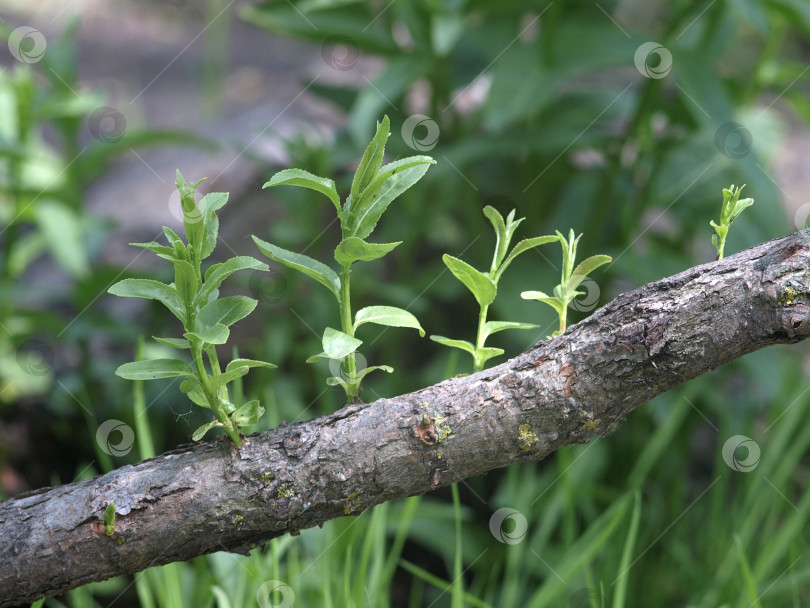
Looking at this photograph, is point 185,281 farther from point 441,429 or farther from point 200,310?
point 441,429

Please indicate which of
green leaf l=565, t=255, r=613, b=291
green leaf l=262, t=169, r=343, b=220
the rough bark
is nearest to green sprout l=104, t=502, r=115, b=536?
the rough bark

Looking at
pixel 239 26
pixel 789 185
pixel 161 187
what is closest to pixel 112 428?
pixel 161 187

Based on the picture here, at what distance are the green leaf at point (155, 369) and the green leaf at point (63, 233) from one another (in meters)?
1.10

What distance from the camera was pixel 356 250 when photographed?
0.46 m

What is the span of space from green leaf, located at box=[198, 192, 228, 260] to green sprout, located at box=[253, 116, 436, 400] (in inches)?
1.6

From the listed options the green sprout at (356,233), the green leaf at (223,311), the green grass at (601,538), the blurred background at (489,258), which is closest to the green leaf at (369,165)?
the green sprout at (356,233)

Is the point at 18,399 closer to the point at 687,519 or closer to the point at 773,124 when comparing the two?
the point at 687,519

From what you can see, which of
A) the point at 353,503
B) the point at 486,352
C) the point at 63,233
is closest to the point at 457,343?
the point at 486,352

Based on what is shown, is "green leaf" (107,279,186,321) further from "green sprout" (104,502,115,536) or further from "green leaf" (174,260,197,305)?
"green sprout" (104,502,115,536)

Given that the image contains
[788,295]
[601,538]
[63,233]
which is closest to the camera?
[788,295]

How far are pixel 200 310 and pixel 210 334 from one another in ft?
0.11

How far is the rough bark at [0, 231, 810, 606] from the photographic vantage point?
17.4 inches

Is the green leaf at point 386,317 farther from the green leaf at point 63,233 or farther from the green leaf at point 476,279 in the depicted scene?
the green leaf at point 63,233

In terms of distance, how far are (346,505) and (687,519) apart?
121cm
